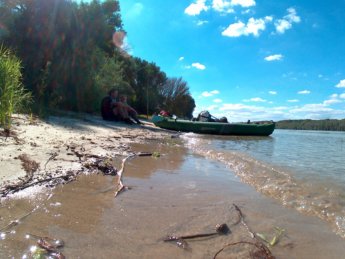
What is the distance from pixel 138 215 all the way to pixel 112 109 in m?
13.1

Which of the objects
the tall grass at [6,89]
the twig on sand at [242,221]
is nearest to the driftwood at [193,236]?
the twig on sand at [242,221]

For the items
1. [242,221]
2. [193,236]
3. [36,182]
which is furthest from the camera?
[36,182]

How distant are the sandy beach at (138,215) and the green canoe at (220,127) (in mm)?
12946

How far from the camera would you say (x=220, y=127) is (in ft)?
56.6

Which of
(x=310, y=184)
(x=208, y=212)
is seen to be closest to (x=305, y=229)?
(x=208, y=212)

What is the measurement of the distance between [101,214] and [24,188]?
877mm

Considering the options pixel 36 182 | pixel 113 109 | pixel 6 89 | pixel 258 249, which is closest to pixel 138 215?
pixel 258 249

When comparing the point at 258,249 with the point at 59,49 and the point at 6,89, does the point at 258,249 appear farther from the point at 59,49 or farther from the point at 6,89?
the point at 59,49

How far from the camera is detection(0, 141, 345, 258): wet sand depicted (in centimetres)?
212

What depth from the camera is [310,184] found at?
15.4 ft

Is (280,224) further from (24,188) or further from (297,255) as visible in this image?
(24,188)

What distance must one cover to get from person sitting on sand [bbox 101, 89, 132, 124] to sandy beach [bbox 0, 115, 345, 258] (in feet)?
36.5

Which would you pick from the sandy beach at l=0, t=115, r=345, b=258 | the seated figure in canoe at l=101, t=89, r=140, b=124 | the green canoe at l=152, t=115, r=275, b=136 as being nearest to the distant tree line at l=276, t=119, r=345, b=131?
the green canoe at l=152, t=115, r=275, b=136

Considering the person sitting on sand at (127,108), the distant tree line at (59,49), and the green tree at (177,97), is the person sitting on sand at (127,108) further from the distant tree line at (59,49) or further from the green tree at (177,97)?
the green tree at (177,97)
